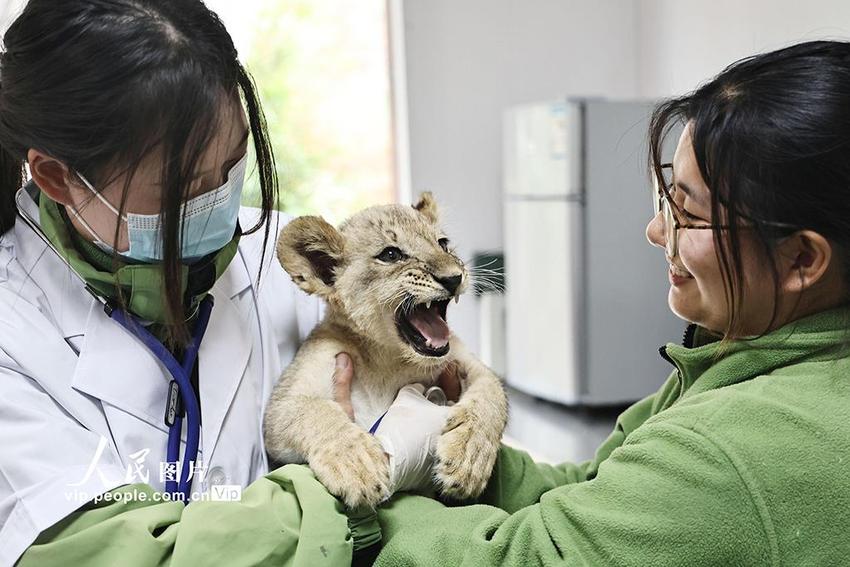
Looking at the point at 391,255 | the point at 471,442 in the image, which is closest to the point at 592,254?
the point at 391,255

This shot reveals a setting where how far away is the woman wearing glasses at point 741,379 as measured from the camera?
1007mm

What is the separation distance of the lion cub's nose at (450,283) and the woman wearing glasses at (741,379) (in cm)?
42

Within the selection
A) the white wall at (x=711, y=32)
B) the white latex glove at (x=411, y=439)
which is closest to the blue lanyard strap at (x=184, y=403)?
the white latex glove at (x=411, y=439)

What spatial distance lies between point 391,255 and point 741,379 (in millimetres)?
711

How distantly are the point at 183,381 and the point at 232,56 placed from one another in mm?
515

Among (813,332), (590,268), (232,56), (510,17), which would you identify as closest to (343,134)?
(510,17)

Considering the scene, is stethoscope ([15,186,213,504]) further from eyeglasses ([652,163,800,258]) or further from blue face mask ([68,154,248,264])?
eyeglasses ([652,163,800,258])

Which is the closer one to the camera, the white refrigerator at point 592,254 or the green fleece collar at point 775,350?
the green fleece collar at point 775,350

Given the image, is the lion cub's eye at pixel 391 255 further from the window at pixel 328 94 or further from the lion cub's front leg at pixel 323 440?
the window at pixel 328 94

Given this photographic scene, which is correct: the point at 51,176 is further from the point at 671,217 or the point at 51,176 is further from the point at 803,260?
the point at 803,260

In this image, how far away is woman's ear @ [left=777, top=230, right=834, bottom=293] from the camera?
1.12m

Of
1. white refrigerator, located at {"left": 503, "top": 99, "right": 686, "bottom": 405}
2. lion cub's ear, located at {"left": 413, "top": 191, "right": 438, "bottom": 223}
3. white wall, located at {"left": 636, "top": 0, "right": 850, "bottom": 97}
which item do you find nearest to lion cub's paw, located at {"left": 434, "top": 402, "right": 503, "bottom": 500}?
lion cub's ear, located at {"left": 413, "top": 191, "right": 438, "bottom": 223}

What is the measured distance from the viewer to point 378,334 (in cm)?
162

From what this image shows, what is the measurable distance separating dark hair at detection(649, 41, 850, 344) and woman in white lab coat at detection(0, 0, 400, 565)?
666 millimetres
